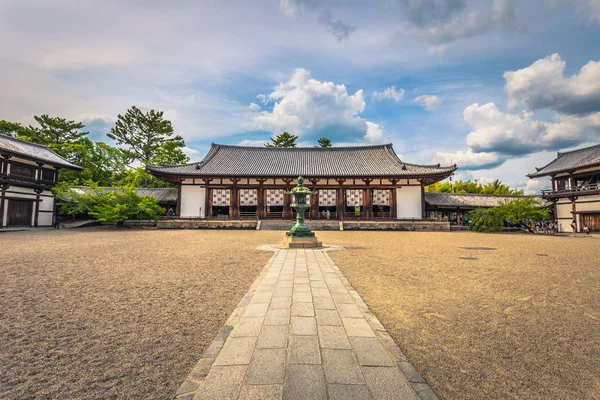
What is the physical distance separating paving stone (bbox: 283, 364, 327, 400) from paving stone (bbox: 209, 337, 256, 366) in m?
0.47

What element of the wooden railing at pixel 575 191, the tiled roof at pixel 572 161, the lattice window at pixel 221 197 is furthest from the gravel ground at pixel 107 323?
the tiled roof at pixel 572 161

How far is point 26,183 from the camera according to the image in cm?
2036

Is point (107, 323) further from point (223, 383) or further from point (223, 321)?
point (223, 383)

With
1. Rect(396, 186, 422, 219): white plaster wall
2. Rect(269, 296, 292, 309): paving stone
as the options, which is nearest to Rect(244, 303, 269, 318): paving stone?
Rect(269, 296, 292, 309): paving stone

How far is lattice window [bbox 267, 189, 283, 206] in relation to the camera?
2477 cm

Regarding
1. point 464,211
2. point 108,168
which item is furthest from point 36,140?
point 464,211

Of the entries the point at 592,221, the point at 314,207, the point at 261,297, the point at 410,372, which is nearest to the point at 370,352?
the point at 410,372

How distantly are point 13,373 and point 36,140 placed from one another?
137 ft

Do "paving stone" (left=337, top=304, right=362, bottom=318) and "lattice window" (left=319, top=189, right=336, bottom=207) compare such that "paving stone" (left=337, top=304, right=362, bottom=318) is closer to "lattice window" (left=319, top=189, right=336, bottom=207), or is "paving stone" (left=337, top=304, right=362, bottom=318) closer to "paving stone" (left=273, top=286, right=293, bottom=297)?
"paving stone" (left=273, top=286, right=293, bottom=297)

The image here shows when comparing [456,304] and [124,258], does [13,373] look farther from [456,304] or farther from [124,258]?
[124,258]

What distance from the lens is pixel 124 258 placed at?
8.15m

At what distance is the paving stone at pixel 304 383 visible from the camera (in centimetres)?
205

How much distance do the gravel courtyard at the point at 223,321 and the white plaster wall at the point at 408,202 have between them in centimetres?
1685

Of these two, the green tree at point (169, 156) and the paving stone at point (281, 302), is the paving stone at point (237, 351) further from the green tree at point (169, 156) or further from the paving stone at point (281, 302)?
the green tree at point (169, 156)
